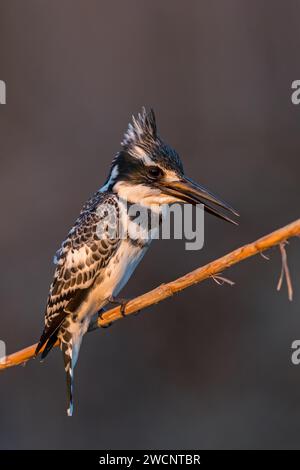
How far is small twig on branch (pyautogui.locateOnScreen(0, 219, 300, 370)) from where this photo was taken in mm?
2103

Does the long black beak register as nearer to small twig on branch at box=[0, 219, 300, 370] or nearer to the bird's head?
the bird's head

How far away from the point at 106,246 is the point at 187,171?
2.55m

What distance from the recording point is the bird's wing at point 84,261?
310 cm

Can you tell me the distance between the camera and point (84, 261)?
3.13 metres

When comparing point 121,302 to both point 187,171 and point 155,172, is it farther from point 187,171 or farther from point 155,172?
point 187,171

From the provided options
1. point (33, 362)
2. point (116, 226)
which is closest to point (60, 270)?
point (116, 226)

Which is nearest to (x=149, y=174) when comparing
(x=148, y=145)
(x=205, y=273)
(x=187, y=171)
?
(x=148, y=145)

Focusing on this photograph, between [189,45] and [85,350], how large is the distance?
89.4 inches

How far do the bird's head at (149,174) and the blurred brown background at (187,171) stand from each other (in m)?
2.13

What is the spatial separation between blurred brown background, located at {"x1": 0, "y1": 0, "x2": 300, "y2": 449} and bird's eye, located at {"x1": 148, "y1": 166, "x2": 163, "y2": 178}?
2.22 meters

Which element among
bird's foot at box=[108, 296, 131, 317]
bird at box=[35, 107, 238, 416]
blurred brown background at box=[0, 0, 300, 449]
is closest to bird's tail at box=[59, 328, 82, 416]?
bird at box=[35, 107, 238, 416]

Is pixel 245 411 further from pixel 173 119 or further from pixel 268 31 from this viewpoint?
pixel 268 31

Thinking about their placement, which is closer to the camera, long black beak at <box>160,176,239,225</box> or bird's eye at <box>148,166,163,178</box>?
long black beak at <box>160,176,239,225</box>

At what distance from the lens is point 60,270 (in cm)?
317
